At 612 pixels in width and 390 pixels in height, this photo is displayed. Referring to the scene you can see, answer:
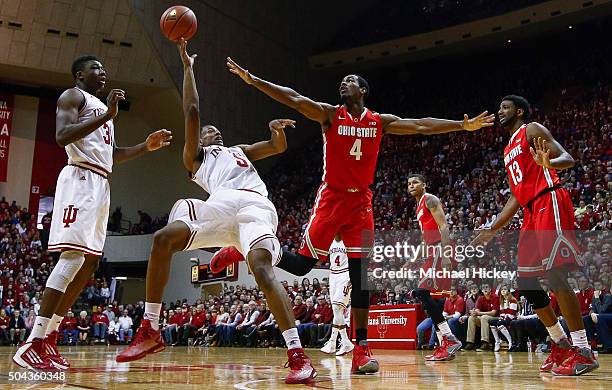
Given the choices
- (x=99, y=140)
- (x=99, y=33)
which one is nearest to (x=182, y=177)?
(x=99, y=33)

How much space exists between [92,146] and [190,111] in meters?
1.01

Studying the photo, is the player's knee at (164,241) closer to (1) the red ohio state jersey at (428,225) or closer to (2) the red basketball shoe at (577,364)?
(2) the red basketball shoe at (577,364)

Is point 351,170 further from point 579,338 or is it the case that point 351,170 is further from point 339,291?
point 339,291

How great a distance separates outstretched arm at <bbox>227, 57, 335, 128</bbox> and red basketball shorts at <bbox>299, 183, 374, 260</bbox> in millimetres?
624

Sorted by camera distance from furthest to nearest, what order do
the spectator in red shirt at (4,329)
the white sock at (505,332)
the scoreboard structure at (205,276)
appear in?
the scoreboard structure at (205,276) → the spectator in red shirt at (4,329) → the white sock at (505,332)

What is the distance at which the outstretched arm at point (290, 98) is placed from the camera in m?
4.84

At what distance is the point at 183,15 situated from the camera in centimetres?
516

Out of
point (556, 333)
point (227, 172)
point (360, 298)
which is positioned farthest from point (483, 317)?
point (227, 172)

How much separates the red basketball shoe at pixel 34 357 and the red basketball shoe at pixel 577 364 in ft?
12.0

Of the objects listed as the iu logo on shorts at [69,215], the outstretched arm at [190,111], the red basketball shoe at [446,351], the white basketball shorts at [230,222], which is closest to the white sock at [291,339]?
the white basketball shorts at [230,222]

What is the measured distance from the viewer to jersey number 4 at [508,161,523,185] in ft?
17.8

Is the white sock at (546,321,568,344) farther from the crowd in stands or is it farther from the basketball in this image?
the crowd in stands

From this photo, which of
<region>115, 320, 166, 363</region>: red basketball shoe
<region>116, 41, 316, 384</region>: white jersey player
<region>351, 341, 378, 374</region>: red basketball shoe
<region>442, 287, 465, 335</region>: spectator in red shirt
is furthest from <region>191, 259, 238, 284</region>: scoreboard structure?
<region>115, 320, 166, 363</region>: red basketball shoe

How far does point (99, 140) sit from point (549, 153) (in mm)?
3475
